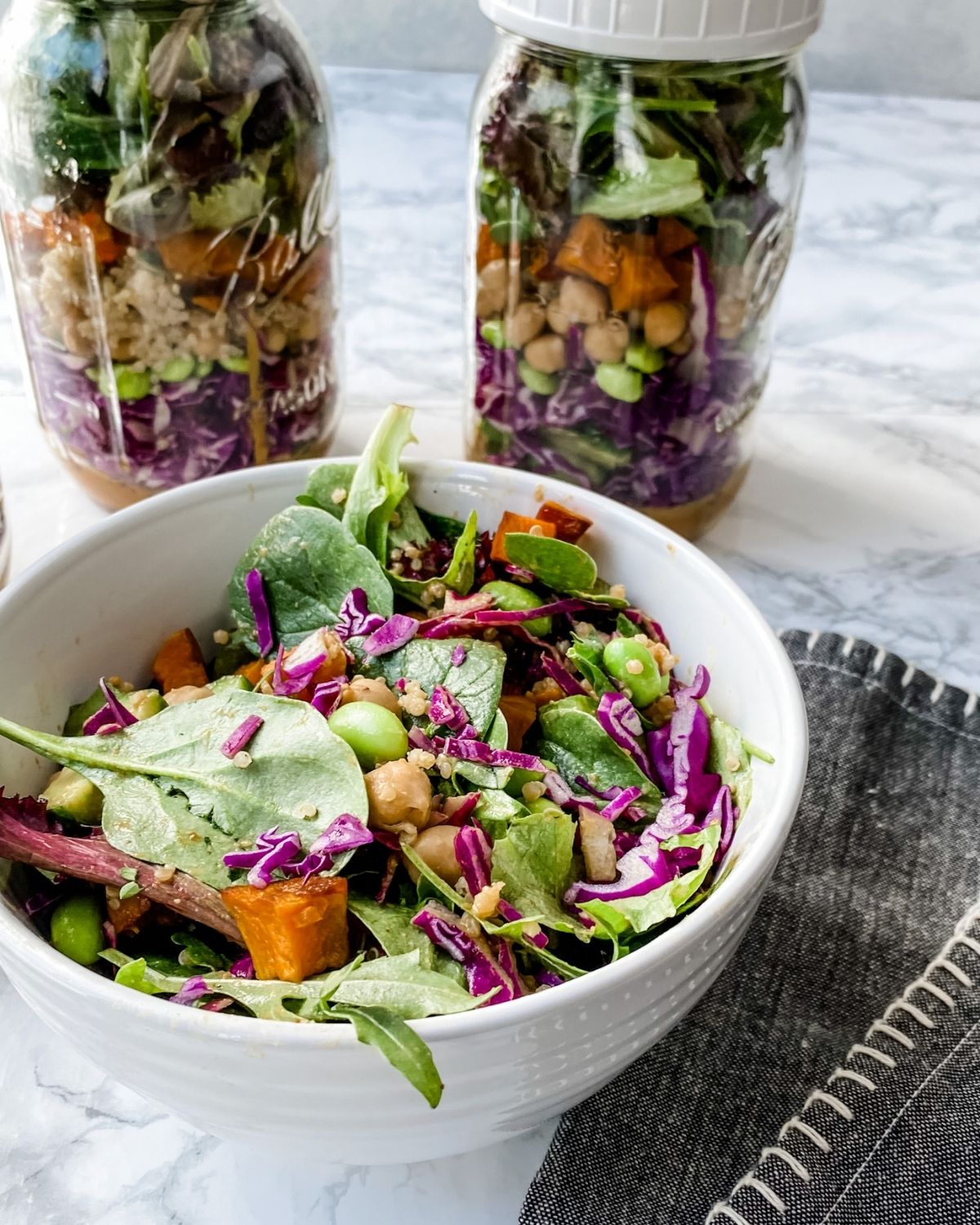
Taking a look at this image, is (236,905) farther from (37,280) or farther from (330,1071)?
(37,280)

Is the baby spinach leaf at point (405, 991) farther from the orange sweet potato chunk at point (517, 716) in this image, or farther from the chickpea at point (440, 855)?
the orange sweet potato chunk at point (517, 716)

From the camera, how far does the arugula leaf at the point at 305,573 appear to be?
32.7 inches

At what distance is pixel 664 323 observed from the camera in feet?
3.14

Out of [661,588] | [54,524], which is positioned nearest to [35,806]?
[661,588]

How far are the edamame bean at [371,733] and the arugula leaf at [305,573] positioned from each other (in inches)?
5.0

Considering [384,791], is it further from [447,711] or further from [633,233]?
[633,233]

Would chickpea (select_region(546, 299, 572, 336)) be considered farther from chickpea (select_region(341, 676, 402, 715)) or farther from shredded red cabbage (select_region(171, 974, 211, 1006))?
shredded red cabbage (select_region(171, 974, 211, 1006))

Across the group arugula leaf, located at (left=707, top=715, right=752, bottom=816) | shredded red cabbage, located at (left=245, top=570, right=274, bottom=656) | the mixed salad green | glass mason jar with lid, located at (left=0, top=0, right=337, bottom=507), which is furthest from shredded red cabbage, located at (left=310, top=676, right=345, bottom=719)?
glass mason jar with lid, located at (left=0, top=0, right=337, bottom=507)

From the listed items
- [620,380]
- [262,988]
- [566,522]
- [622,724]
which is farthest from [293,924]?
[620,380]

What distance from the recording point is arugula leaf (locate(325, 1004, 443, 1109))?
52 cm

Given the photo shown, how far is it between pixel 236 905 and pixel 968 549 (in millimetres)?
800

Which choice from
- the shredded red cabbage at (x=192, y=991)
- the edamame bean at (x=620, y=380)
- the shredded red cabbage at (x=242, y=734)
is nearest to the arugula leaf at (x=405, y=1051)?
the shredded red cabbage at (x=192, y=991)

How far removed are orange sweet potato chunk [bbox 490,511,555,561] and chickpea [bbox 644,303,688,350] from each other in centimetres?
19

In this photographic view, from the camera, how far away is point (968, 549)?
1180 mm
